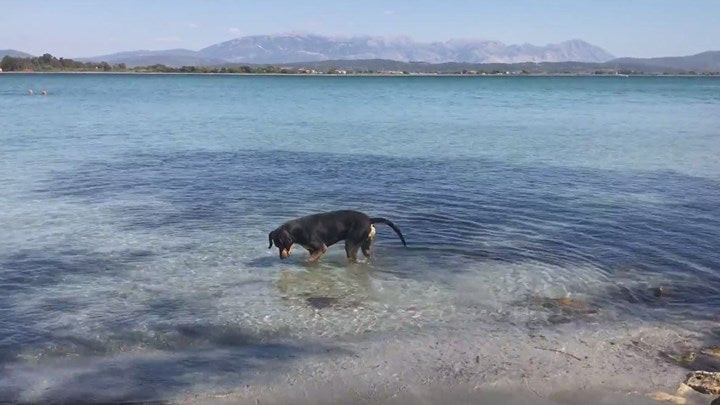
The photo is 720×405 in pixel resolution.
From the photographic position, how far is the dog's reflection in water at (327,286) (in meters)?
11.5

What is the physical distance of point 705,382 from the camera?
27.0 feet

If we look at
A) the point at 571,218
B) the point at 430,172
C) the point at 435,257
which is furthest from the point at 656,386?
the point at 430,172

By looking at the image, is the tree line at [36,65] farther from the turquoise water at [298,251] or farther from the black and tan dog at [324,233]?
the black and tan dog at [324,233]

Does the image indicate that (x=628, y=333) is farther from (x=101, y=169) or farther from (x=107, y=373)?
(x=101, y=169)

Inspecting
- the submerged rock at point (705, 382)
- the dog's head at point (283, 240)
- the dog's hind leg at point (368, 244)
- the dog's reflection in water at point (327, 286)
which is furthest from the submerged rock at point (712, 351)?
the dog's head at point (283, 240)

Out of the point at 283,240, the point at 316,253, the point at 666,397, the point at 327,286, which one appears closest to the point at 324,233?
the point at 316,253

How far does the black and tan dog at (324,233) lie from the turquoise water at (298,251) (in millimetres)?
459

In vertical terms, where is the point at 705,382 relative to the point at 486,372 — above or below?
above

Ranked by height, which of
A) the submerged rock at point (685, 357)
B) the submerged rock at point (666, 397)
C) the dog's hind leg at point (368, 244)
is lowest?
the submerged rock at point (685, 357)

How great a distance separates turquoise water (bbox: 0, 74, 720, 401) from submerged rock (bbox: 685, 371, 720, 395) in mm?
2137

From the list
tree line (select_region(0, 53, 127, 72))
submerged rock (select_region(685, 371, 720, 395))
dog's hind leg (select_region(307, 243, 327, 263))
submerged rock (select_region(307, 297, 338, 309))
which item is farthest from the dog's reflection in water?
tree line (select_region(0, 53, 127, 72))

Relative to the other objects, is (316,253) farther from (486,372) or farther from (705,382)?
(705,382)

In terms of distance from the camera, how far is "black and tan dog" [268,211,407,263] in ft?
43.1

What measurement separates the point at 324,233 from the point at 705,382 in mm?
7273
